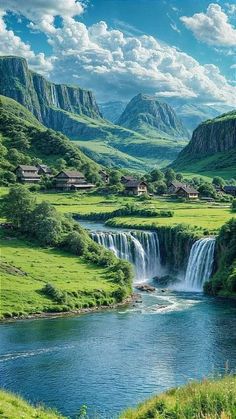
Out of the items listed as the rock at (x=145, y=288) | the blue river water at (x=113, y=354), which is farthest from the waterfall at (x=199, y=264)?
the blue river water at (x=113, y=354)

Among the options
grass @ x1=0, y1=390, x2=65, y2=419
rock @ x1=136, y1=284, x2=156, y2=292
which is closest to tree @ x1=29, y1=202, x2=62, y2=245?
rock @ x1=136, y1=284, x2=156, y2=292

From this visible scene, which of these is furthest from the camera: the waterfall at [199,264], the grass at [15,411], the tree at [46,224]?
the tree at [46,224]

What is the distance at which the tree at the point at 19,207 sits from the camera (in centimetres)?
13175

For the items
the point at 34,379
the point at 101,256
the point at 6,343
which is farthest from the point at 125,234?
the point at 34,379

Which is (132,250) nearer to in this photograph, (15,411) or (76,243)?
(76,243)

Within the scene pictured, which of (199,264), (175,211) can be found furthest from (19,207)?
(175,211)

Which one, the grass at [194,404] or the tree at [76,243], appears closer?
the grass at [194,404]

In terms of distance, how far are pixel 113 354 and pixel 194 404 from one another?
3688 centimetres

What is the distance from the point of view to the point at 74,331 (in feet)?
264

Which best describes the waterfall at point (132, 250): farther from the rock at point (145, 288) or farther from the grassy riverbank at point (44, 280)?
the grassy riverbank at point (44, 280)

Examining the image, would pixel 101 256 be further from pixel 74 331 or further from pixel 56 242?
pixel 74 331

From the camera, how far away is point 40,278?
102625 mm

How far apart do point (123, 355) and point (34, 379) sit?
12984 mm

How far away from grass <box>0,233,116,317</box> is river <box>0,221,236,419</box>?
5.15 metres
